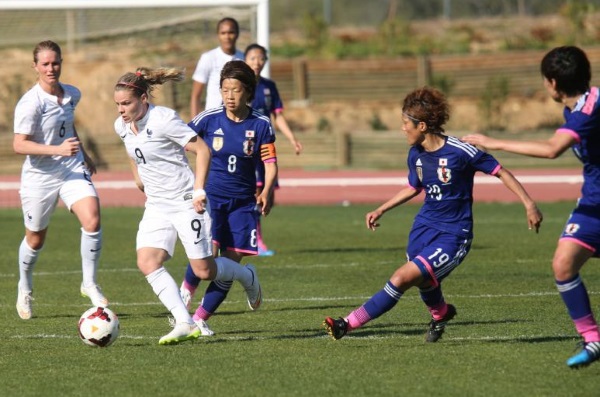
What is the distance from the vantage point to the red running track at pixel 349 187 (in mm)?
21141

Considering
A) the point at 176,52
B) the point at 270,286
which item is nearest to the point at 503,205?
the point at 270,286

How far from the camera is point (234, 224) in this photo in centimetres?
828

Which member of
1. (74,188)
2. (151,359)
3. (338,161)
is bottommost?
(338,161)

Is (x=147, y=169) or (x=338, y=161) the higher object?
(x=147, y=169)

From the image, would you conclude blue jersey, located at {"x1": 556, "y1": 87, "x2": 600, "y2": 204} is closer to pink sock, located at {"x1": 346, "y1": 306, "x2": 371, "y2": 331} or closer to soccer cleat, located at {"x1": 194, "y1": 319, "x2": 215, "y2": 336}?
pink sock, located at {"x1": 346, "y1": 306, "x2": 371, "y2": 331}

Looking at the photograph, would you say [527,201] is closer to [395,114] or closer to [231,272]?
[231,272]

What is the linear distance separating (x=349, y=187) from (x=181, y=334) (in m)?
15.7

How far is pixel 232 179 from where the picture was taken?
8.40 meters

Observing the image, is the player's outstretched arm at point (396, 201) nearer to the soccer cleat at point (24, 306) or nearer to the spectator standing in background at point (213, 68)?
the soccer cleat at point (24, 306)

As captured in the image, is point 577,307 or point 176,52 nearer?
point 577,307

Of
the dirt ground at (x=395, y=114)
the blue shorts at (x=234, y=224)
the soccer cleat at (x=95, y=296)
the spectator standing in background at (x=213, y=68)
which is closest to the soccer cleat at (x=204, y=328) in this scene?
the blue shorts at (x=234, y=224)

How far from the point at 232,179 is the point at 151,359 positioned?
187 centimetres

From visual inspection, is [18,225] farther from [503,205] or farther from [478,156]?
[478,156]

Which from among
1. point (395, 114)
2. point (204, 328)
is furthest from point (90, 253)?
point (395, 114)
